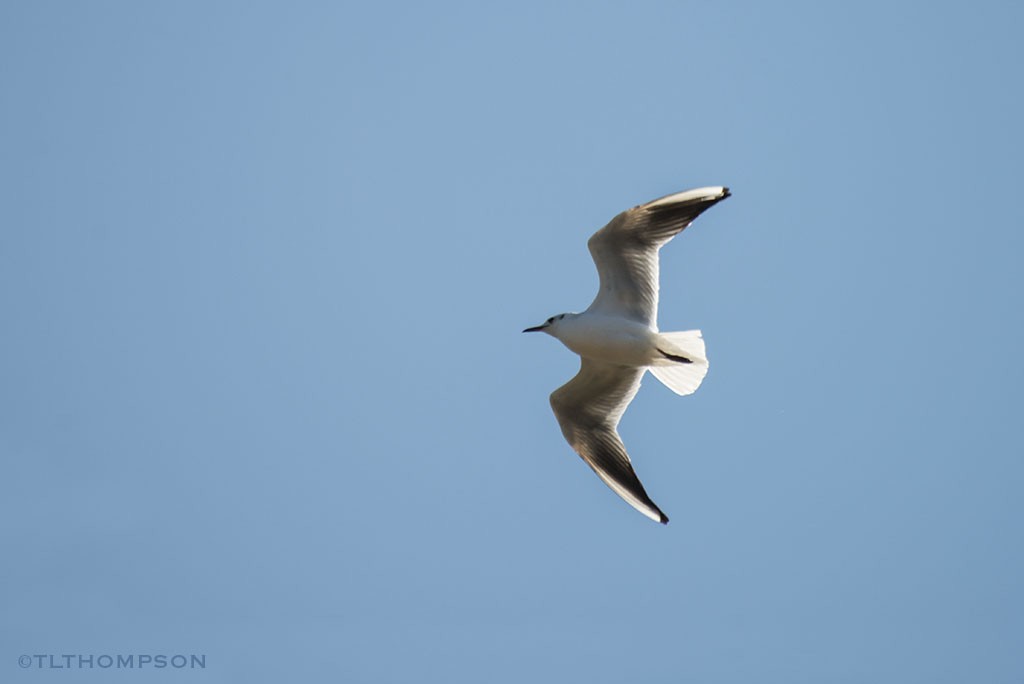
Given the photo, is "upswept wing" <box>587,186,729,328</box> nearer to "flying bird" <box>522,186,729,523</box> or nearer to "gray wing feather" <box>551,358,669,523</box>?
"flying bird" <box>522,186,729,523</box>

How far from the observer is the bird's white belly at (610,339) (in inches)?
379

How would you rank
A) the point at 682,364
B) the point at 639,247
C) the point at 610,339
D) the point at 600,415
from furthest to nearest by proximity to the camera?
1. the point at 600,415
2. the point at 682,364
3. the point at 610,339
4. the point at 639,247

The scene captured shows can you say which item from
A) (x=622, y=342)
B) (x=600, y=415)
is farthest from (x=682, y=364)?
(x=600, y=415)

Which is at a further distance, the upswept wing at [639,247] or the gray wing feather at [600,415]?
the gray wing feather at [600,415]

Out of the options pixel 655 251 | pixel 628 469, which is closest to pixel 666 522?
pixel 628 469

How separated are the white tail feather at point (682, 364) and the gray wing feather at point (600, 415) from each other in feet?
0.88

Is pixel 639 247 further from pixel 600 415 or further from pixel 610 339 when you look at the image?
pixel 600 415

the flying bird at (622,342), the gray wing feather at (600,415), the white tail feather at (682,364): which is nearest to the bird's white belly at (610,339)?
the flying bird at (622,342)

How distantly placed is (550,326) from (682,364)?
0.96 meters

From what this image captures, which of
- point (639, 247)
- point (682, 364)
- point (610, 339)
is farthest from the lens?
point (682, 364)

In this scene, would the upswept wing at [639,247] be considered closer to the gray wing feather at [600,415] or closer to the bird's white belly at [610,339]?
the bird's white belly at [610,339]

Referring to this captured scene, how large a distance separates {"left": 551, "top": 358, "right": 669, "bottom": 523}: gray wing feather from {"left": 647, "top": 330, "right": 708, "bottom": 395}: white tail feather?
0.27m

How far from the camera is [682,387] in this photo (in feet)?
32.7

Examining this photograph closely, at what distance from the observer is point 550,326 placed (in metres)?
10.0
